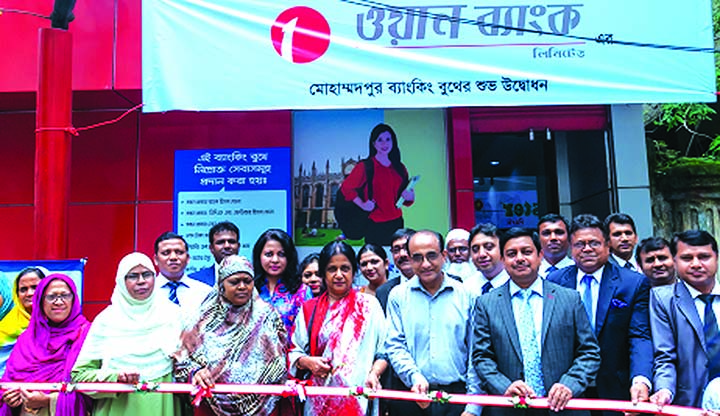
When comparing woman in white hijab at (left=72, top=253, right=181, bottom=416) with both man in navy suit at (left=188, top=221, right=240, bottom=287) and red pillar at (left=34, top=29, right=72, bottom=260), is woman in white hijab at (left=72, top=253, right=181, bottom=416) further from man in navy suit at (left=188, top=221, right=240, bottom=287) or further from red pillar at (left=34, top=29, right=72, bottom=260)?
red pillar at (left=34, top=29, right=72, bottom=260)

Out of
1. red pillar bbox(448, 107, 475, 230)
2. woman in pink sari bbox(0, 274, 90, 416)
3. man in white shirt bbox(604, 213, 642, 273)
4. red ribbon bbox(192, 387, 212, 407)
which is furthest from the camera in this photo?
red pillar bbox(448, 107, 475, 230)

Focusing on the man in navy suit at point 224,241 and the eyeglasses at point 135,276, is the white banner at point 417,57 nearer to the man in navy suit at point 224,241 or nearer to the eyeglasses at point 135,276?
the man in navy suit at point 224,241

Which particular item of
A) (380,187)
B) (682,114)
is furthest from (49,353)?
(682,114)

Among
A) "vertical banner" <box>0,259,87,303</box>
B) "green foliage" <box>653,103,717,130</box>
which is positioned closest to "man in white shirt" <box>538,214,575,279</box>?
"vertical banner" <box>0,259,87,303</box>

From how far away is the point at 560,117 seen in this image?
24.6 ft

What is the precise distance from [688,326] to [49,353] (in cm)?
371

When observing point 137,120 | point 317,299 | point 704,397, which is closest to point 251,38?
point 137,120

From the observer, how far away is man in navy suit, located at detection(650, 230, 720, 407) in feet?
10.2

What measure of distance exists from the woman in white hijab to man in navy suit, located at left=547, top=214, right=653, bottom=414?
2.47m

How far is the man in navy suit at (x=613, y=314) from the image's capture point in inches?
132

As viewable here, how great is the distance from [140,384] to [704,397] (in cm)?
302

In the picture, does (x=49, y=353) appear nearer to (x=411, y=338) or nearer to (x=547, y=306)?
(x=411, y=338)

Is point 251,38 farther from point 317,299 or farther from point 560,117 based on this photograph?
point 560,117

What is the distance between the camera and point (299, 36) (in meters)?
5.86
